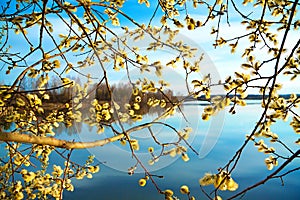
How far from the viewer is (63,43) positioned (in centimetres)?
162

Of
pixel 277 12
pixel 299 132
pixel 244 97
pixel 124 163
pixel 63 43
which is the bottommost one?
pixel 124 163

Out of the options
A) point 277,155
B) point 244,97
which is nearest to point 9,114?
point 244,97

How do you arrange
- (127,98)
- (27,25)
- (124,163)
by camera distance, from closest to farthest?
(27,25), (127,98), (124,163)

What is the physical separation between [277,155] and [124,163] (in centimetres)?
135

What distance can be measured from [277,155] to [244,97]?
378mm

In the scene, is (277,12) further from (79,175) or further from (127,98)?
(79,175)

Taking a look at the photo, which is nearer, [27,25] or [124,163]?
[27,25]

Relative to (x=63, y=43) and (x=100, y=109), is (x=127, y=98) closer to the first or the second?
(x=100, y=109)

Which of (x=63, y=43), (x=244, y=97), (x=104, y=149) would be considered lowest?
(x=104, y=149)

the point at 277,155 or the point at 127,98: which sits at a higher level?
the point at 127,98

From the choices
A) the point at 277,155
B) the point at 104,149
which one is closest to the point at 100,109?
the point at 104,149

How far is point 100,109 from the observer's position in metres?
1.60

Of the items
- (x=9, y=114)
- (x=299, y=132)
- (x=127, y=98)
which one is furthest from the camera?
(x=127, y=98)

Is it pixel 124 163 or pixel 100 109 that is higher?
pixel 100 109
